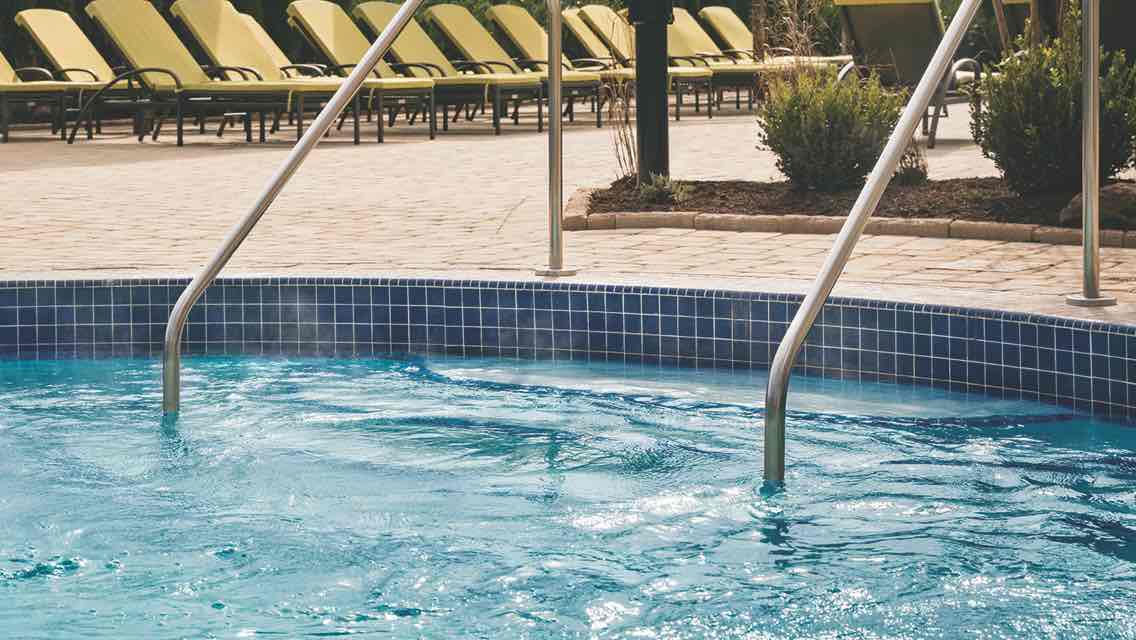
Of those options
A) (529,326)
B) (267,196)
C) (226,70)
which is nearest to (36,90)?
(226,70)

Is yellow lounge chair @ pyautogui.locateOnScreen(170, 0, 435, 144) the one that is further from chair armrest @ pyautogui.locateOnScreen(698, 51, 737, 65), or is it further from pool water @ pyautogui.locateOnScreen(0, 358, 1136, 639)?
pool water @ pyautogui.locateOnScreen(0, 358, 1136, 639)

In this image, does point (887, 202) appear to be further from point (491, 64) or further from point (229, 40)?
point (491, 64)

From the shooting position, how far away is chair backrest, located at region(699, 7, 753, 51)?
19.5 metres

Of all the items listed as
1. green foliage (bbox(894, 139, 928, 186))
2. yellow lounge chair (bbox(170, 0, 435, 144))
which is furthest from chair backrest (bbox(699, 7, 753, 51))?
green foliage (bbox(894, 139, 928, 186))

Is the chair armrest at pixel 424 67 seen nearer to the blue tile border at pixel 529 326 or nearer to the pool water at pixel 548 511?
the blue tile border at pixel 529 326

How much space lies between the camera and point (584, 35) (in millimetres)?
17062

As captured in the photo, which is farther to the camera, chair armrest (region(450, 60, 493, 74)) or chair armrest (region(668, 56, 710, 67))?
chair armrest (region(668, 56, 710, 67))

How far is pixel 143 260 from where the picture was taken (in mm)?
6250

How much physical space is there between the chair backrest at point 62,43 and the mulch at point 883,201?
24.2ft

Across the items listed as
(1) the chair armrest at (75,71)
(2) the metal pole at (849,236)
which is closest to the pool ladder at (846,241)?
(2) the metal pole at (849,236)

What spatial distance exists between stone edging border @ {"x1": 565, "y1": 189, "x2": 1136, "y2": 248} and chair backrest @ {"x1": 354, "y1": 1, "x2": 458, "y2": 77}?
7.28m

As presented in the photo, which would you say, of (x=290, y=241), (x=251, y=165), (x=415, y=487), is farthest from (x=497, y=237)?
(x=251, y=165)

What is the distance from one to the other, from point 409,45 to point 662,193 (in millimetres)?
7849

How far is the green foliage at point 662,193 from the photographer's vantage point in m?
7.64
